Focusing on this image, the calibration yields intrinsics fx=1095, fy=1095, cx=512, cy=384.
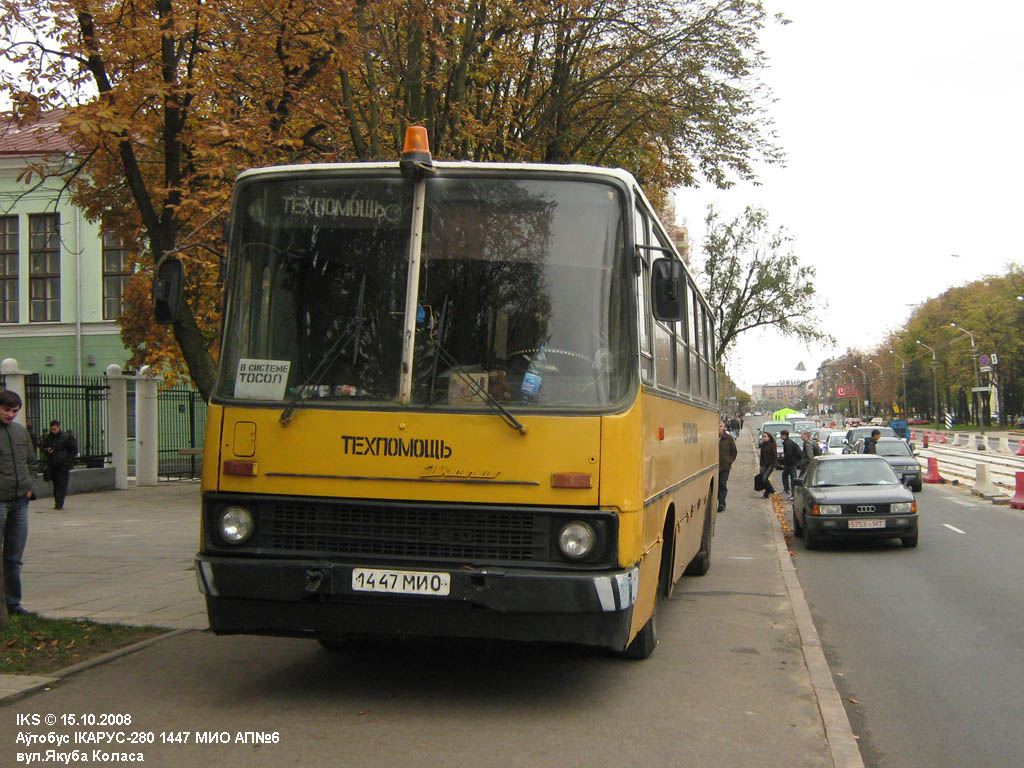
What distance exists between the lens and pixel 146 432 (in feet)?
94.0

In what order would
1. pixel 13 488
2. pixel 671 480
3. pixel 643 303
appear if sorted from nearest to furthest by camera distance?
pixel 643 303 < pixel 671 480 < pixel 13 488

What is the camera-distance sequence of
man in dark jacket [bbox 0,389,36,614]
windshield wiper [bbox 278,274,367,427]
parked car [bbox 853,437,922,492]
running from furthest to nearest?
parked car [bbox 853,437,922,492] < man in dark jacket [bbox 0,389,36,614] < windshield wiper [bbox 278,274,367,427]

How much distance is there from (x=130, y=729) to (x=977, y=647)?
21.5 ft

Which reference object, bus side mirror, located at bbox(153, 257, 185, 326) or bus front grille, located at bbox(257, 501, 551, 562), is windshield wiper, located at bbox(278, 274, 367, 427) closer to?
bus front grille, located at bbox(257, 501, 551, 562)

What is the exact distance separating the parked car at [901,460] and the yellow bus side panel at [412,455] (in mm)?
24081

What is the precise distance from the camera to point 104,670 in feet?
23.8

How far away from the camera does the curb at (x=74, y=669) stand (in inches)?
255

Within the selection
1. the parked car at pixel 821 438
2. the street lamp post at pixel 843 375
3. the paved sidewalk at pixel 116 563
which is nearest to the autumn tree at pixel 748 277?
the parked car at pixel 821 438

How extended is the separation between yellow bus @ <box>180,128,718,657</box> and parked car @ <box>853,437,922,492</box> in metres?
23.8

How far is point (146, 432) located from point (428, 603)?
24394 millimetres

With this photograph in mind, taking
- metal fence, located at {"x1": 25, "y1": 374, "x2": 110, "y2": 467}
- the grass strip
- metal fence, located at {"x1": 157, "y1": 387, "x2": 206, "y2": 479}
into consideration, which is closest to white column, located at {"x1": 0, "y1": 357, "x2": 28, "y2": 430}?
metal fence, located at {"x1": 25, "y1": 374, "x2": 110, "y2": 467}

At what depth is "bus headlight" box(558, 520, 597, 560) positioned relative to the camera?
5977 mm

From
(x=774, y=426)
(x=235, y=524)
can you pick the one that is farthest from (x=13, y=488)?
(x=774, y=426)

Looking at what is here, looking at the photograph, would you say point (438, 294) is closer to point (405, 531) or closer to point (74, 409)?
point (405, 531)
